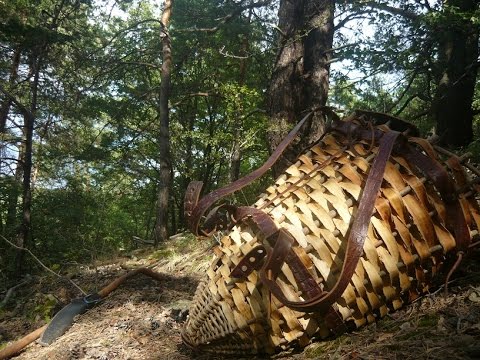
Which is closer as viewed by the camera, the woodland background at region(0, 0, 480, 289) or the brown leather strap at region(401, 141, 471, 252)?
the brown leather strap at region(401, 141, 471, 252)

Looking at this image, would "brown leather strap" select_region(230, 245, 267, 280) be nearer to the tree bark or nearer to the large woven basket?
the large woven basket

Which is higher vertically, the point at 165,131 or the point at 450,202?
the point at 165,131

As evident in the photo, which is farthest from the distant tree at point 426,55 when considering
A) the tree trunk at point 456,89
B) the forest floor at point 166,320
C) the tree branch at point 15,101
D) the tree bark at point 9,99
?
the tree bark at point 9,99

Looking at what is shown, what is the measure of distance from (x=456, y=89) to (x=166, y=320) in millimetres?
4898

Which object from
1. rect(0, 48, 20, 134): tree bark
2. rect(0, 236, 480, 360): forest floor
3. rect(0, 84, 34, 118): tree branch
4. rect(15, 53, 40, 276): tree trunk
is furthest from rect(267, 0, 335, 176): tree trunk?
rect(0, 48, 20, 134): tree bark

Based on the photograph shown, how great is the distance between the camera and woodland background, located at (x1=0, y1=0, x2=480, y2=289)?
16.2 ft

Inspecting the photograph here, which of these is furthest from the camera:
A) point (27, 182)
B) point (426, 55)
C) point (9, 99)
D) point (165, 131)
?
point (9, 99)

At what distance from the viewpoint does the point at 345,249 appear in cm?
133

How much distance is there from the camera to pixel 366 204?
4.16 feet

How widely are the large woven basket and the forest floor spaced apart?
0.30ft

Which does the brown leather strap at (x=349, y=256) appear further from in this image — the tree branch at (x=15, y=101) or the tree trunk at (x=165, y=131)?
the tree branch at (x=15, y=101)

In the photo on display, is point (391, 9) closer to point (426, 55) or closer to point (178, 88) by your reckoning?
point (426, 55)

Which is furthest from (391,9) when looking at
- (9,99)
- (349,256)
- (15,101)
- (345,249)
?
(9,99)

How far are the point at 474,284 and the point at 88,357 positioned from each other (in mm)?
1938
